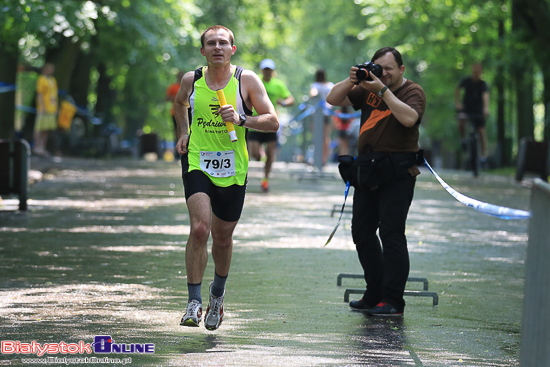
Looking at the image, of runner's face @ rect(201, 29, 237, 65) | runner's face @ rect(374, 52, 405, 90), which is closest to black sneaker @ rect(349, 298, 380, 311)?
runner's face @ rect(374, 52, 405, 90)

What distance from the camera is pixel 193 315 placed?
657cm

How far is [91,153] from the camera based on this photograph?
3316 centimetres

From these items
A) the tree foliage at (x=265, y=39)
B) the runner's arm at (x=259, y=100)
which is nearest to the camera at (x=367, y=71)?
the runner's arm at (x=259, y=100)

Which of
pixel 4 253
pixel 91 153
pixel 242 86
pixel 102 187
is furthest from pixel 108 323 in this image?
pixel 91 153

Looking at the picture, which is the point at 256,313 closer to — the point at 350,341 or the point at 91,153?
the point at 350,341

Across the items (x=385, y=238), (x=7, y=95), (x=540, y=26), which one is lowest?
(x=385, y=238)

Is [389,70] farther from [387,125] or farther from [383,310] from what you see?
[383,310]

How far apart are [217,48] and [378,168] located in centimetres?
142

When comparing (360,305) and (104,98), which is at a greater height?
(104,98)

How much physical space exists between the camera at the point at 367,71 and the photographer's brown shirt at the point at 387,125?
0.23 metres

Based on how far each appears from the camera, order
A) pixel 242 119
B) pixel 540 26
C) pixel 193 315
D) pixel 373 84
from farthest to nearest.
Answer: pixel 540 26, pixel 373 84, pixel 242 119, pixel 193 315

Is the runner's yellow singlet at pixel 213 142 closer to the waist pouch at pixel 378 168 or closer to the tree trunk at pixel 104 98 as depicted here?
the waist pouch at pixel 378 168

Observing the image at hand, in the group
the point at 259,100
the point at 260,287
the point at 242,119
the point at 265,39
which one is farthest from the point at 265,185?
the point at 265,39

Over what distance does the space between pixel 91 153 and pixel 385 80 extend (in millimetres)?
26327
